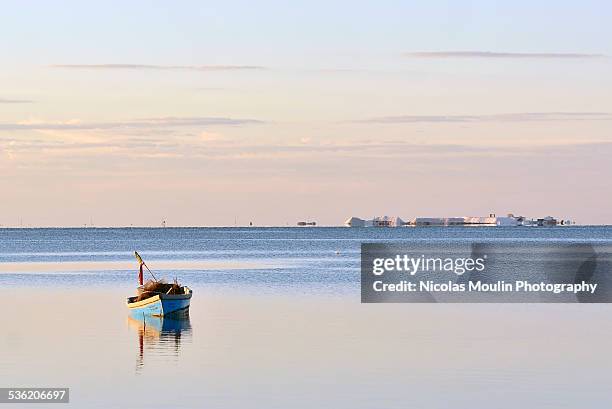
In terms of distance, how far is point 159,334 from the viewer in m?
50.8

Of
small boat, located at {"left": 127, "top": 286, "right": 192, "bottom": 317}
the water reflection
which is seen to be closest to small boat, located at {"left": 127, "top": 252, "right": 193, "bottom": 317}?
small boat, located at {"left": 127, "top": 286, "right": 192, "bottom": 317}

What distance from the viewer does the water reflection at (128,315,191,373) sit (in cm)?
4400

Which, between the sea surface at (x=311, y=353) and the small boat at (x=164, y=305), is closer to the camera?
the sea surface at (x=311, y=353)

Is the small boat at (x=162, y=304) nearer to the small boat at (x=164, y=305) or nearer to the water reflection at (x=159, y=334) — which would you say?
the small boat at (x=164, y=305)

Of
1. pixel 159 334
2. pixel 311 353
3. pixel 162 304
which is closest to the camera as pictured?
pixel 311 353

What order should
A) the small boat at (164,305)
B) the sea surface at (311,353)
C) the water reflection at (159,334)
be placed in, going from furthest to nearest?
the small boat at (164,305), the water reflection at (159,334), the sea surface at (311,353)

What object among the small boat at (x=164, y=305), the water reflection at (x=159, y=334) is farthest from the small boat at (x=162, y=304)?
the water reflection at (x=159, y=334)

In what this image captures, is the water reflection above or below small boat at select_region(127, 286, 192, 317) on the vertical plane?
below

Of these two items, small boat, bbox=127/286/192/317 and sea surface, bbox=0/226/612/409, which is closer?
sea surface, bbox=0/226/612/409

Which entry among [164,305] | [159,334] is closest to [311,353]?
[159,334]

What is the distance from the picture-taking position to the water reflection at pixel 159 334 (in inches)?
1732

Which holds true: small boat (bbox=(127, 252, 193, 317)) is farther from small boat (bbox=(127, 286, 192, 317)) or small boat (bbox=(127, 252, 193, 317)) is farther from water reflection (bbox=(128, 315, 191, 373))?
water reflection (bbox=(128, 315, 191, 373))

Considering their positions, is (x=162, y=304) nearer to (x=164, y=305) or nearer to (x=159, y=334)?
(x=164, y=305)

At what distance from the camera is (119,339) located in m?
48.1
